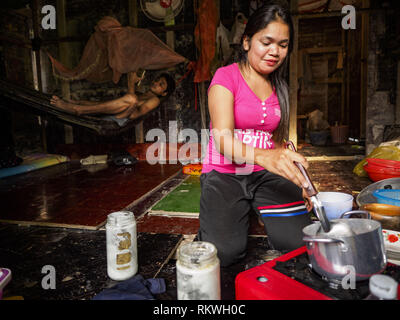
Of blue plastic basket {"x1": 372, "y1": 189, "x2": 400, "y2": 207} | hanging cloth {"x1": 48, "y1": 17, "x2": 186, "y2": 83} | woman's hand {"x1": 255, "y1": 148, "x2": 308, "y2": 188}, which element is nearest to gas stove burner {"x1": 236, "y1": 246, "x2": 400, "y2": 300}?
woman's hand {"x1": 255, "y1": 148, "x2": 308, "y2": 188}

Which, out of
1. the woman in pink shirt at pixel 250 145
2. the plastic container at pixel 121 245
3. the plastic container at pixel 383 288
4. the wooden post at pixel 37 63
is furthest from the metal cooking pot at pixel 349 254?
the wooden post at pixel 37 63

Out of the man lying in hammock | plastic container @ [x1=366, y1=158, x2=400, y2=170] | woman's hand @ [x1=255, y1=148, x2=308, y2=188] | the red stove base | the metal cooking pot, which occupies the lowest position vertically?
the red stove base

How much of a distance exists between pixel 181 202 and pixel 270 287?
1859mm

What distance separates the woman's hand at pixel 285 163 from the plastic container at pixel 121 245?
2.11 feet

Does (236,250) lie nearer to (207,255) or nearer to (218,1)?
(207,255)

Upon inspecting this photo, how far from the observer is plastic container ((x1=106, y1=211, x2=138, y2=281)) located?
130cm

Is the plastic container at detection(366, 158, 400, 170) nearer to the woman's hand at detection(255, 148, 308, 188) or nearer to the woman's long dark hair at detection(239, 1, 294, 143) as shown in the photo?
the woman's long dark hair at detection(239, 1, 294, 143)

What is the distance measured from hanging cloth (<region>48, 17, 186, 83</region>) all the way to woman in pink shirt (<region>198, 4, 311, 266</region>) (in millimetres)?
2780

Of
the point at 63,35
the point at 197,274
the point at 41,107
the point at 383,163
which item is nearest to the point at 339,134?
the point at 383,163

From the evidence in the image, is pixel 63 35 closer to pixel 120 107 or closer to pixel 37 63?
pixel 37 63

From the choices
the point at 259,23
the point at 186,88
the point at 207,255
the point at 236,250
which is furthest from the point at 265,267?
the point at 186,88

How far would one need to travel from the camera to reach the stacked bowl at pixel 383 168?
2.75 meters

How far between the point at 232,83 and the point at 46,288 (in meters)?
1.41
